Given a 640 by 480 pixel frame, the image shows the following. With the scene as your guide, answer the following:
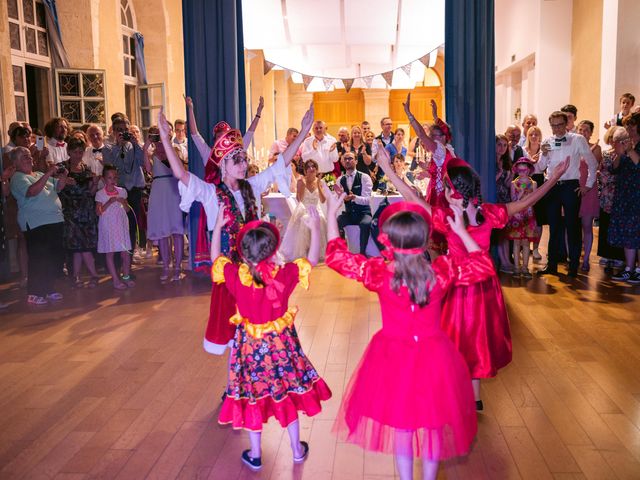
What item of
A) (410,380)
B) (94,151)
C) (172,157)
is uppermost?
(94,151)

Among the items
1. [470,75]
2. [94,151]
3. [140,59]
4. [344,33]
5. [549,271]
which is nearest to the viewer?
[470,75]

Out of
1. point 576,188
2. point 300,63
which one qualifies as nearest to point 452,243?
point 576,188

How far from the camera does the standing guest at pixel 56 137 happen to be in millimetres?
6457

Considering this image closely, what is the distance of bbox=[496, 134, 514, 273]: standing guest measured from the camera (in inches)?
249

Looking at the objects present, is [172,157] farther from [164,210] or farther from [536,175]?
[536,175]

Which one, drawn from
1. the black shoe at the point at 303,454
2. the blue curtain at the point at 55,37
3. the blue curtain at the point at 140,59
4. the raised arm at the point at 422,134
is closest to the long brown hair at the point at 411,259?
the black shoe at the point at 303,454

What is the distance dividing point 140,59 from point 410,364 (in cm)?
962

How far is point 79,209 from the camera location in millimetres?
6078

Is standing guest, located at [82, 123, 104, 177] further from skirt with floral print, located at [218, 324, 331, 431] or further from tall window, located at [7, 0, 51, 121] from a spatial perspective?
skirt with floral print, located at [218, 324, 331, 431]

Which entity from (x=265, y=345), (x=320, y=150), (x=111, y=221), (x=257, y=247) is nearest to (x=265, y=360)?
(x=265, y=345)

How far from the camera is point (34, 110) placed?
29.7 feet

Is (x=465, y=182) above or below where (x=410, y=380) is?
above

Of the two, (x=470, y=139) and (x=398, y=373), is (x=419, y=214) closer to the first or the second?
(x=398, y=373)

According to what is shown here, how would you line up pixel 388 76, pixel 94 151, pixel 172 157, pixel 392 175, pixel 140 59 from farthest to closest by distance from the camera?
pixel 388 76 < pixel 140 59 < pixel 94 151 < pixel 172 157 < pixel 392 175
